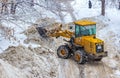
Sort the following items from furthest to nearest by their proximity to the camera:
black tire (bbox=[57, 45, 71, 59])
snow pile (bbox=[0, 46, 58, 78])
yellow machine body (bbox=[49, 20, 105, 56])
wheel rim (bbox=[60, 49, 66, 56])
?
1. wheel rim (bbox=[60, 49, 66, 56])
2. black tire (bbox=[57, 45, 71, 59])
3. yellow machine body (bbox=[49, 20, 105, 56])
4. snow pile (bbox=[0, 46, 58, 78])

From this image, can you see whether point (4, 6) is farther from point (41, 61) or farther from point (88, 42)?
point (88, 42)

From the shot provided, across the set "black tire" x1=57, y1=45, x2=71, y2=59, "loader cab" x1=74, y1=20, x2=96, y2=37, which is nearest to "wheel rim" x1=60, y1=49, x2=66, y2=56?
"black tire" x1=57, y1=45, x2=71, y2=59

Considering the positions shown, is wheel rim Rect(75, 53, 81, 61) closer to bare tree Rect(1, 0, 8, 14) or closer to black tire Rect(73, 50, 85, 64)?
black tire Rect(73, 50, 85, 64)

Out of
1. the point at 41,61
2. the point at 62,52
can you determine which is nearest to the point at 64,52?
the point at 62,52

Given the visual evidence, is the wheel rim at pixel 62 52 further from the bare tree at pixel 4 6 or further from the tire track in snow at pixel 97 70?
the bare tree at pixel 4 6

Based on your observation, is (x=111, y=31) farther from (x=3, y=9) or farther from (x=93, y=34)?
(x=3, y=9)

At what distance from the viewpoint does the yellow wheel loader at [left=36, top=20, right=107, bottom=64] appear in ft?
57.5

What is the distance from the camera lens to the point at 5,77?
13.1 m

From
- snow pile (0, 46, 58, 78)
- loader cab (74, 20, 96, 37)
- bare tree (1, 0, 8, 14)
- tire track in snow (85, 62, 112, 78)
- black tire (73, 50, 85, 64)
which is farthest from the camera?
loader cab (74, 20, 96, 37)

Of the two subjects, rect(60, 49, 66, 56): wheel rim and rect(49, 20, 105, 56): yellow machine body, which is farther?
rect(60, 49, 66, 56): wheel rim

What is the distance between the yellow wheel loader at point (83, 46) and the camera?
17531 mm

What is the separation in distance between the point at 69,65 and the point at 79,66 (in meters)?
0.54

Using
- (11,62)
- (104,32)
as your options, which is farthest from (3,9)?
(104,32)

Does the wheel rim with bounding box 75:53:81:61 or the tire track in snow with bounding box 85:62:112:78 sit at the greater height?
the wheel rim with bounding box 75:53:81:61
